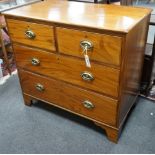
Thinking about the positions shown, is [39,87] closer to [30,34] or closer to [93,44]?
[30,34]

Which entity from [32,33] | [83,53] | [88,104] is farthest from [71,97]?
[32,33]

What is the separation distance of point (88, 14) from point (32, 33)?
358 millimetres

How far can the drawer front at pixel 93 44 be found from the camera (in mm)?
1034

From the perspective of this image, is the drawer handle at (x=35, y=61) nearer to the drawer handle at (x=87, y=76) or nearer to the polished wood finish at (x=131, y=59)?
the drawer handle at (x=87, y=76)

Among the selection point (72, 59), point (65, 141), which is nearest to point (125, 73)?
point (72, 59)

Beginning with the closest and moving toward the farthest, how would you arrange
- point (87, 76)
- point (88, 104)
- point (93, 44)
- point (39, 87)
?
point (93, 44) < point (87, 76) < point (88, 104) < point (39, 87)

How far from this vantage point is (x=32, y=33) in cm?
129

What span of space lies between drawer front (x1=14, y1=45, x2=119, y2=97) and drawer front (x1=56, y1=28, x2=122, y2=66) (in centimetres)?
5

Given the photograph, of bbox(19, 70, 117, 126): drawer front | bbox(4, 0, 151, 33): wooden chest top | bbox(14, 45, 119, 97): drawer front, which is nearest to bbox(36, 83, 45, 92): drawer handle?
bbox(19, 70, 117, 126): drawer front

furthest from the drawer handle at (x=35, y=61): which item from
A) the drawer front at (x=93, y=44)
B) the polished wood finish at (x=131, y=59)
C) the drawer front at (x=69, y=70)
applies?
the polished wood finish at (x=131, y=59)

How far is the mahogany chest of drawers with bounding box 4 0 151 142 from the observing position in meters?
1.07

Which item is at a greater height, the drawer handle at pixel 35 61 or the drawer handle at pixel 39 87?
the drawer handle at pixel 35 61

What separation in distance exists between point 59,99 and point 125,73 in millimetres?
548

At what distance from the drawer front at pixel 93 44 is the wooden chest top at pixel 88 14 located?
0.05 meters
